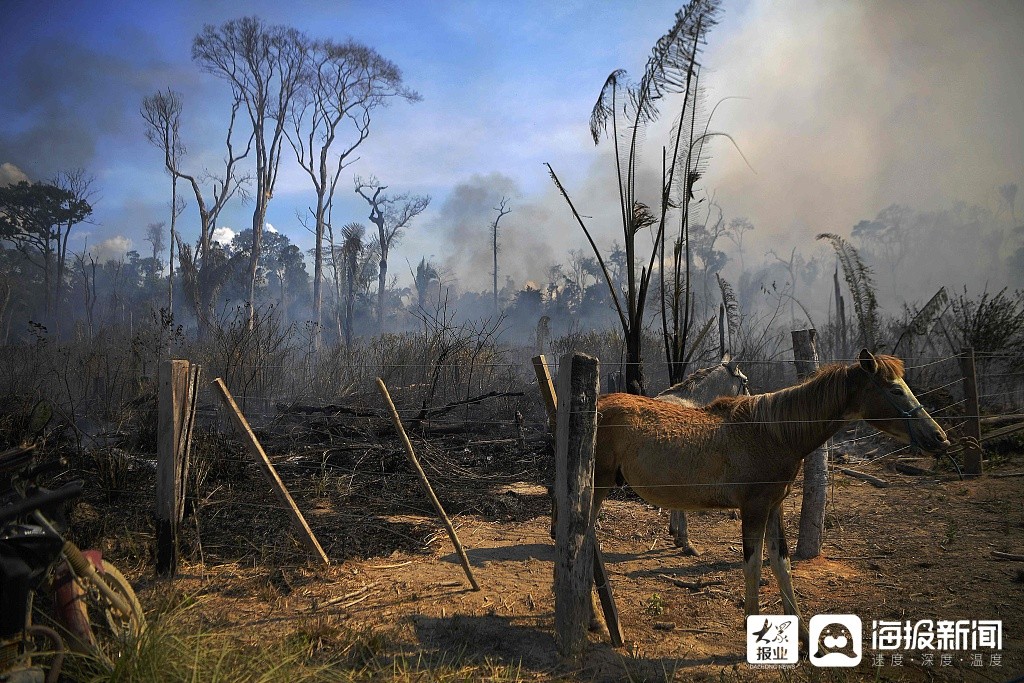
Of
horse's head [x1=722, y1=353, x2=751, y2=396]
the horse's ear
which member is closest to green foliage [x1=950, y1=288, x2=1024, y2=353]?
horse's head [x1=722, y1=353, x2=751, y2=396]

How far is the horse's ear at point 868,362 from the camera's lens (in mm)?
3385

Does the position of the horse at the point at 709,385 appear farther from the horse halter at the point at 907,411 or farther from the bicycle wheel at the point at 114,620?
the bicycle wheel at the point at 114,620

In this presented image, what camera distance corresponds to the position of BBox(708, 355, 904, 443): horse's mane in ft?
11.6

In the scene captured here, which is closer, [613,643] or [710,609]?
[613,643]

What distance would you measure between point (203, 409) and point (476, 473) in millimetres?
4543

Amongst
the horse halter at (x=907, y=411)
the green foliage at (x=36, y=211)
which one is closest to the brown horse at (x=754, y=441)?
the horse halter at (x=907, y=411)

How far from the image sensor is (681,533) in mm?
5273

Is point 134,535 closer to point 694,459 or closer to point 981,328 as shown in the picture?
point 694,459

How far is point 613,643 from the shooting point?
3516 mm

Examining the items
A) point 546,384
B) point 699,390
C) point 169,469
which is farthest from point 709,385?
point 169,469

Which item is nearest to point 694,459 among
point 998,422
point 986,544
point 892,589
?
point 892,589

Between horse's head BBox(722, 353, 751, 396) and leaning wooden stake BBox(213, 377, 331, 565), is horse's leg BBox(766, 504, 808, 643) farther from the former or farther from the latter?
leaning wooden stake BBox(213, 377, 331, 565)

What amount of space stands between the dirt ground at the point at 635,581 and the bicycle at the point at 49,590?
2.72ft

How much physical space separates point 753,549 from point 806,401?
986 mm
